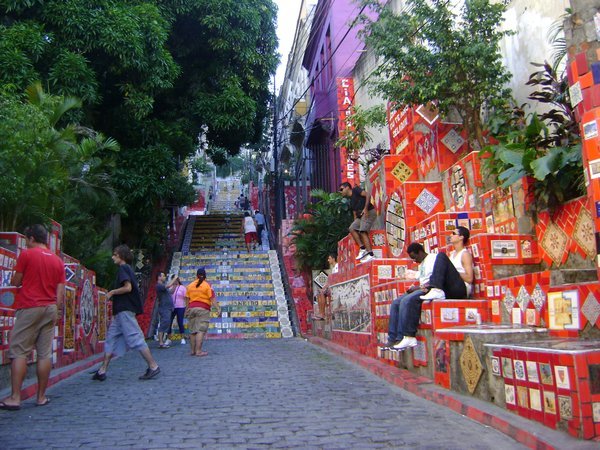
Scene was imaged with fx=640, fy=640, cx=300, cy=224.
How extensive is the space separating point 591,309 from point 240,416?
10.4 ft

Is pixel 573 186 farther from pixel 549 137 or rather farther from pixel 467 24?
pixel 467 24

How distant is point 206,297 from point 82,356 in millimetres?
2473

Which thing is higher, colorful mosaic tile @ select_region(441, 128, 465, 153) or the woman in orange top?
colorful mosaic tile @ select_region(441, 128, 465, 153)

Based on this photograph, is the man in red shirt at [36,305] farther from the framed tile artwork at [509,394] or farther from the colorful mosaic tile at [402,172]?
the colorful mosaic tile at [402,172]

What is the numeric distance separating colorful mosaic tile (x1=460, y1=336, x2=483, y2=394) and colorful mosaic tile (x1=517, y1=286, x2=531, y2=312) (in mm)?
954

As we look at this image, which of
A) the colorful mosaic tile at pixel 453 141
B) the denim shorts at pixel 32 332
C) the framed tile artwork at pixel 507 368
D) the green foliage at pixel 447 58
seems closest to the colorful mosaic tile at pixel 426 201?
the colorful mosaic tile at pixel 453 141

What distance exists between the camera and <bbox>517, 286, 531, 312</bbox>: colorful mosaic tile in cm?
667

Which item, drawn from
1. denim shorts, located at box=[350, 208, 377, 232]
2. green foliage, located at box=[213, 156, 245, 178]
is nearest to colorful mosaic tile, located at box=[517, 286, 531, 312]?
denim shorts, located at box=[350, 208, 377, 232]

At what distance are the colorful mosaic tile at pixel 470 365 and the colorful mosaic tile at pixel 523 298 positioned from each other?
3.13ft

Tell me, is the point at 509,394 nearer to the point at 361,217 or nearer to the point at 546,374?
the point at 546,374

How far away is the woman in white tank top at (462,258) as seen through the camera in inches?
309

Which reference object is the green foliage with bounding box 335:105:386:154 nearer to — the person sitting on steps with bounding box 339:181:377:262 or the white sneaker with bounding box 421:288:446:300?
the person sitting on steps with bounding box 339:181:377:262

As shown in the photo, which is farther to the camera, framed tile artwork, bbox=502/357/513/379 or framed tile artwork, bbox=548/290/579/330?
framed tile artwork, bbox=548/290/579/330

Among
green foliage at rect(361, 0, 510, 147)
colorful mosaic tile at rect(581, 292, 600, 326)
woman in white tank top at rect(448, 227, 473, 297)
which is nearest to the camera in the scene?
colorful mosaic tile at rect(581, 292, 600, 326)
